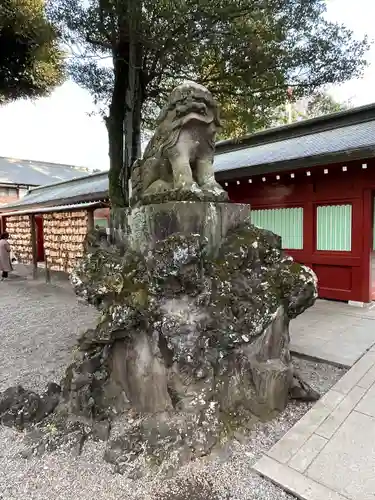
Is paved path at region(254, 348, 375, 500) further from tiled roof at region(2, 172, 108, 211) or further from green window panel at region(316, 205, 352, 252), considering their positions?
tiled roof at region(2, 172, 108, 211)

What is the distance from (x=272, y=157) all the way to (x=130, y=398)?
558cm

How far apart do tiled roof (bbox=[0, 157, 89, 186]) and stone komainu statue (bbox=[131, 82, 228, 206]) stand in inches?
638

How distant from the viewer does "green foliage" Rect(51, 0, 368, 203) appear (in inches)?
174

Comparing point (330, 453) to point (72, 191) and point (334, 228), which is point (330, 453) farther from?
point (72, 191)

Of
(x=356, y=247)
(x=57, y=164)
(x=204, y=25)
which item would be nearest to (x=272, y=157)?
(x=356, y=247)

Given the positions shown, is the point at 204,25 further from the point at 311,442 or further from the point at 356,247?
the point at 311,442

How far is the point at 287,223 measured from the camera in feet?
→ 21.4

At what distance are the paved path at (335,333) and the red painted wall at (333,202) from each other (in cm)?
47

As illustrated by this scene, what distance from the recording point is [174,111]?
2.67m

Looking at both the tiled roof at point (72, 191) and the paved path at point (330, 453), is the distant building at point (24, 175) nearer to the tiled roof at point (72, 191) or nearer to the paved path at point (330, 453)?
the tiled roof at point (72, 191)

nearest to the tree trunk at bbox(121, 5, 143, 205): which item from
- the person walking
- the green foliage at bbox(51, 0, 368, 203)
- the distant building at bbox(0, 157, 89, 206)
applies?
the green foliage at bbox(51, 0, 368, 203)

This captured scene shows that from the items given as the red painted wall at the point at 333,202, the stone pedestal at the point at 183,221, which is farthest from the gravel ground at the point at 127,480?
the red painted wall at the point at 333,202

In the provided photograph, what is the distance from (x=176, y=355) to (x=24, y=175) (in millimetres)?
22412

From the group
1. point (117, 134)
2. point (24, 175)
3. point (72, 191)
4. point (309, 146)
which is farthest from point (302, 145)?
point (24, 175)
